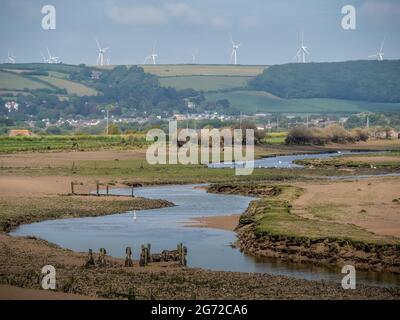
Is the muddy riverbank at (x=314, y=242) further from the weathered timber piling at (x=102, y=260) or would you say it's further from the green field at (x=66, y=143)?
the green field at (x=66, y=143)

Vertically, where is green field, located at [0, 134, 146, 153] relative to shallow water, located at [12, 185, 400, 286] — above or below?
below

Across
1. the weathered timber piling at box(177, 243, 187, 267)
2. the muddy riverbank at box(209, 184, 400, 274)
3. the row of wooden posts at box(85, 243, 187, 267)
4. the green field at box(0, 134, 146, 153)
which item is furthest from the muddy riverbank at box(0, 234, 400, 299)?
the green field at box(0, 134, 146, 153)

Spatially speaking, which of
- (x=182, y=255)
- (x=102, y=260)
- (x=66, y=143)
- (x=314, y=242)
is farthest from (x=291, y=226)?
(x=66, y=143)

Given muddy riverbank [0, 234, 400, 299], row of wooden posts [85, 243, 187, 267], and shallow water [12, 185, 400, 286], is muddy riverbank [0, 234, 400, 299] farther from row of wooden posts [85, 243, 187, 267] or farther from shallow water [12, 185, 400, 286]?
shallow water [12, 185, 400, 286]

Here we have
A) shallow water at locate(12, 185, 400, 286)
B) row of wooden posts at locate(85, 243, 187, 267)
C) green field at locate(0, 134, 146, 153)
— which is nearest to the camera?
row of wooden posts at locate(85, 243, 187, 267)

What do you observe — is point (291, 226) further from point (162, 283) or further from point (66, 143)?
point (66, 143)

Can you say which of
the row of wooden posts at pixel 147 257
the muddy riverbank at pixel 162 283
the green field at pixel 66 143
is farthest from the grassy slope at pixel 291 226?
the green field at pixel 66 143
